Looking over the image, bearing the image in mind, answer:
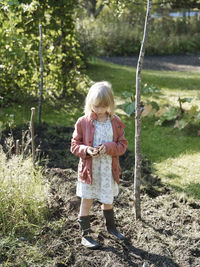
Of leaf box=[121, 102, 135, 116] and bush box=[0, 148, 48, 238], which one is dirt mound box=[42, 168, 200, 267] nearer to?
bush box=[0, 148, 48, 238]

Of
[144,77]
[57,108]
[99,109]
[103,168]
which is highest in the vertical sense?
[99,109]

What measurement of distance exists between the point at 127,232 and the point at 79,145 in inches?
36.0

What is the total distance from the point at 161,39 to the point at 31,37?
8.41m

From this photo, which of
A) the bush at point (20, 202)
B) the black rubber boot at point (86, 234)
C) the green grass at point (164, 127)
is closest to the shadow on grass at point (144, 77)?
the green grass at point (164, 127)

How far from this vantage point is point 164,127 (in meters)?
5.95

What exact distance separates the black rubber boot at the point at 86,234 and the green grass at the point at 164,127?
1.39 m

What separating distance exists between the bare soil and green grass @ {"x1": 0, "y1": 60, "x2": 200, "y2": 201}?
15.4 inches

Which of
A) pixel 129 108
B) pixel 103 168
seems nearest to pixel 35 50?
pixel 129 108

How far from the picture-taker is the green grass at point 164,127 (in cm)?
432

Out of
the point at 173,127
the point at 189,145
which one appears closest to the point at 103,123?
the point at 189,145

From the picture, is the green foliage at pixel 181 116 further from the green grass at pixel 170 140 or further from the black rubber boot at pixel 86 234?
the black rubber boot at pixel 86 234

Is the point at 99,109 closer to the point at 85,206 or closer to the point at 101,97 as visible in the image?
the point at 101,97

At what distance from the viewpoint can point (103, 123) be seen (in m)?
2.80

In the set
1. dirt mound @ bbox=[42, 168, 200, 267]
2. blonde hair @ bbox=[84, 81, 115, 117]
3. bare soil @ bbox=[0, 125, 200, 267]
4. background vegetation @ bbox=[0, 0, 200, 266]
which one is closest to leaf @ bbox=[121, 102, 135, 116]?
background vegetation @ bbox=[0, 0, 200, 266]
